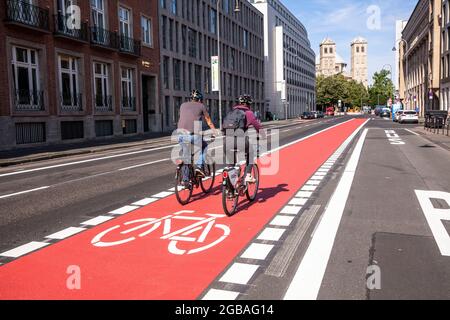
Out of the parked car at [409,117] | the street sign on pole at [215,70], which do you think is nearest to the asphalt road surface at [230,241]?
the street sign on pole at [215,70]

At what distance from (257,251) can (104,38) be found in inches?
1133

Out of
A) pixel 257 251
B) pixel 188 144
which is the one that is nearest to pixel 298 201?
pixel 188 144

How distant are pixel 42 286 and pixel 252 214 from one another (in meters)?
3.71

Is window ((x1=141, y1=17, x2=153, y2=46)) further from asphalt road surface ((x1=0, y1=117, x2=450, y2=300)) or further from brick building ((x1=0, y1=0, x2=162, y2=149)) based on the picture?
asphalt road surface ((x1=0, y1=117, x2=450, y2=300))

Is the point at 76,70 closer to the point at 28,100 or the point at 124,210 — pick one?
the point at 28,100

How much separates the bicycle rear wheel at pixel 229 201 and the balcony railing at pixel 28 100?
19.5 m

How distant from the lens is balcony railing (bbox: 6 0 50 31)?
2239 centimetres

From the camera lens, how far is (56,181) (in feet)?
37.6

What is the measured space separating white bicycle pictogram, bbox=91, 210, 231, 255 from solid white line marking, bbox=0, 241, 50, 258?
66 centimetres

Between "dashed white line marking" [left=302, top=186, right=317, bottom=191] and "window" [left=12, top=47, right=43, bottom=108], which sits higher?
A: "window" [left=12, top=47, right=43, bottom=108]

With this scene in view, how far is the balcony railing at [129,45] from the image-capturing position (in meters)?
33.2

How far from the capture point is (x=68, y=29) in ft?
88.9

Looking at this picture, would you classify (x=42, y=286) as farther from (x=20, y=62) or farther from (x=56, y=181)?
(x=20, y=62)

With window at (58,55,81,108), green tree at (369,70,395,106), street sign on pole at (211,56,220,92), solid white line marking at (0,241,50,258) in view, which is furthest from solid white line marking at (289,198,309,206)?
green tree at (369,70,395,106)
